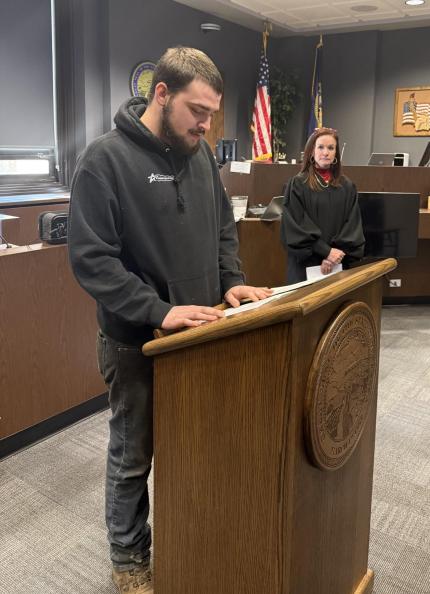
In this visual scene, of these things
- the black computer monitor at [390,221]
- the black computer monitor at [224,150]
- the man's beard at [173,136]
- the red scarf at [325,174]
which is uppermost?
the black computer monitor at [224,150]

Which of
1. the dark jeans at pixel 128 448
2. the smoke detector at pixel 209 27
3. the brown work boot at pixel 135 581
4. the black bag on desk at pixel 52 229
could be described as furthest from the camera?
the smoke detector at pixel 209 27

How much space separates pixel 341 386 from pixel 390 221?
10.9ft

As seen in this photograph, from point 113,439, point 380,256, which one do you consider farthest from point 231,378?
point 380,256

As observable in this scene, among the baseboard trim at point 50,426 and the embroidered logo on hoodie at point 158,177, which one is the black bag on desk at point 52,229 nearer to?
the baseboard trim at point 50,426

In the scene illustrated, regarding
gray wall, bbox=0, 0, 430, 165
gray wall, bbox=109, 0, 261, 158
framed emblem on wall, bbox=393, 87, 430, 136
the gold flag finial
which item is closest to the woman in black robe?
gray wall, bbox=0, 0, 430, 165

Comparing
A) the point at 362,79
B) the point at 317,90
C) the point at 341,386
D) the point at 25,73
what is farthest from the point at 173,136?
the point at 362,79

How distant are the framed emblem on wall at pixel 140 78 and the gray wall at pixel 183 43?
0.05m

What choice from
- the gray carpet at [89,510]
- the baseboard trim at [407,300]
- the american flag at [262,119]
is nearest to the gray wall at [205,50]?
the american flag at [262,119]

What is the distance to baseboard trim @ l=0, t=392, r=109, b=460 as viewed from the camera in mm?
2387

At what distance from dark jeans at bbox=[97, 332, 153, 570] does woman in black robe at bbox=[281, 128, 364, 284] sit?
1.84 m

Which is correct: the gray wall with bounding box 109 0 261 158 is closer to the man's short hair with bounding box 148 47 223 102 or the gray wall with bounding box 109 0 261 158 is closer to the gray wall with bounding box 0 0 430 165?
the gray wall with bounding box 0 0 430 165

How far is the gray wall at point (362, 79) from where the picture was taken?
719 centimetres

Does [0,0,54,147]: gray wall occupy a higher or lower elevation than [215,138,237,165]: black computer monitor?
higher

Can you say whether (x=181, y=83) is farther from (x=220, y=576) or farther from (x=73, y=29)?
(x=73, y=29)
